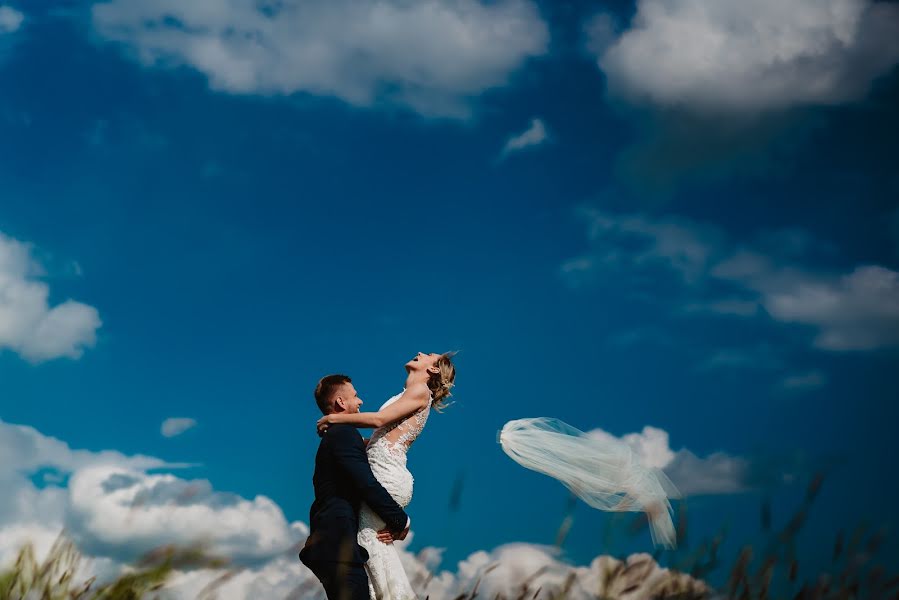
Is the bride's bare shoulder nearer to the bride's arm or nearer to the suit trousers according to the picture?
the bride's arm

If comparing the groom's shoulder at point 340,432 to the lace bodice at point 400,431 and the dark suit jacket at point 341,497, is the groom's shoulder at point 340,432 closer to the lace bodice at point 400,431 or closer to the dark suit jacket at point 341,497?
the dark suit jacket at point 341,497

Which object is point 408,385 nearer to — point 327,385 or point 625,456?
point 327,385

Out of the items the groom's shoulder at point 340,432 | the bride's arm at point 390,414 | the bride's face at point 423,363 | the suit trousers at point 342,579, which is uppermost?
the bride's face at point 423,363

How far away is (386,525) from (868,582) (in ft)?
13.2

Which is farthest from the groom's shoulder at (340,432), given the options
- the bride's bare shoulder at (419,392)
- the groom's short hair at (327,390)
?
the bride's bare shoulder at (419,392)

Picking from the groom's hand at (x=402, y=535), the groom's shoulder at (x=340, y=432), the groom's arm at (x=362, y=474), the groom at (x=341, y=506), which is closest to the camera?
the groom at (x=341, y=506)

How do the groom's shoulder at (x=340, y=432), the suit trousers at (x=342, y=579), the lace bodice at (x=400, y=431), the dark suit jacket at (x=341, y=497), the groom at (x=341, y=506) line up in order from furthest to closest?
the lace bodice at (x=400, y=431), the groom's shoulder at (x=340, y=432), the dark suit jacket at (x=341, y=497), the groom at (x=341, y=506), the suit trousers at (x=342, y=579)

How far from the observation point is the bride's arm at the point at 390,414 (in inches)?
279

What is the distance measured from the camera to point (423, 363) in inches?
318

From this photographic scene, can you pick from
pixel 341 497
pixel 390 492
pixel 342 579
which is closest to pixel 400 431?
pixel 390 492

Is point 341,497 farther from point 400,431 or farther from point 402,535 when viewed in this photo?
point 400,431

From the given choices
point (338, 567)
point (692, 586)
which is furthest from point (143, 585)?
point (692, 586)

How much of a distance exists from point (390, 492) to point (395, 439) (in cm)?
49

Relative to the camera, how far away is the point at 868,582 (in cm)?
406
